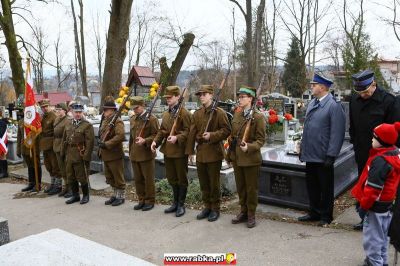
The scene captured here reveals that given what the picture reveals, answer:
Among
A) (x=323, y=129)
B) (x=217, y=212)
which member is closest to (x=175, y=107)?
(x=217, y=212)

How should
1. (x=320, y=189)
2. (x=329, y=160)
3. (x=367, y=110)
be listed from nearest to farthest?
(x=367, y=110) < (x=329, y=160) < (x=320, y=189)

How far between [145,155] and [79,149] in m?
1.43

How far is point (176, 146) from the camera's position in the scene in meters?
6.01

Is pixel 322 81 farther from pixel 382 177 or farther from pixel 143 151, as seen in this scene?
pixel 143 151

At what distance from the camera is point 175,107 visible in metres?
6.13

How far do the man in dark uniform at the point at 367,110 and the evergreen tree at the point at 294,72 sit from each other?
38.0 meters

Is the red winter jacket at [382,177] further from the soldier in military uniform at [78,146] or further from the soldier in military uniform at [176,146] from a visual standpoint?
the soldier in military uniform at [78,146]

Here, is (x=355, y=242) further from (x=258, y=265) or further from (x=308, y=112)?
(x=308, y=112)

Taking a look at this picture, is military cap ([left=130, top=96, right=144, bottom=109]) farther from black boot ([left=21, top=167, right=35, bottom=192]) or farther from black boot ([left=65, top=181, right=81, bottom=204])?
black boot ([left=21, top=167, right=35, bottom=192])

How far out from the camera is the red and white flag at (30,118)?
26.1ft

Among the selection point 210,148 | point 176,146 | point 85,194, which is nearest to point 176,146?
point 176,146

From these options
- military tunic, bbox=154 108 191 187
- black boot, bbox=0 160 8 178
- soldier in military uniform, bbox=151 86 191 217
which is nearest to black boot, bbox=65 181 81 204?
soldier in military uniform, bbox=151 86 191 217

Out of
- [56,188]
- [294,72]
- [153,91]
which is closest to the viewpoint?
[56,188]

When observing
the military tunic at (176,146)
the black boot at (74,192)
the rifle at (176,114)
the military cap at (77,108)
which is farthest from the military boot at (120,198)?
the rifle at (176,114)
